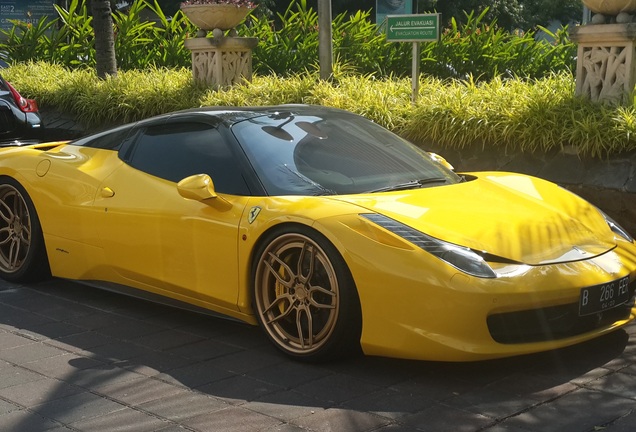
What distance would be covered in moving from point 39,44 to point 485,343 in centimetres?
1367

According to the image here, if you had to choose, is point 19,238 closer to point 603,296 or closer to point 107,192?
point 107,192

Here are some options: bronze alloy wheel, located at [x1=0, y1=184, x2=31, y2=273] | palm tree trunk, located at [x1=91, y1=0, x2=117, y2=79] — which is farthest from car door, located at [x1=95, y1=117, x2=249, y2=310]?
palm tree trunk, located at [x1=91, y1=0, x2=117, y2=79]

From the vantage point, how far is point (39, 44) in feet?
52.0

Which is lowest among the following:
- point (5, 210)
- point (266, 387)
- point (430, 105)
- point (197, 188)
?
point (266, 387)

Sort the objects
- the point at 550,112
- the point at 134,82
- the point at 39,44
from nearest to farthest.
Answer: the point at 550,112, the point at 134,82, the point at 39,44

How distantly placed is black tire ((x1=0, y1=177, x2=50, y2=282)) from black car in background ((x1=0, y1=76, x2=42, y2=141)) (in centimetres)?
380

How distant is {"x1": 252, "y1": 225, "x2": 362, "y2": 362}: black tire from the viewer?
426 centimetres

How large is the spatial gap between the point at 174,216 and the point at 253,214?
608 millimetres

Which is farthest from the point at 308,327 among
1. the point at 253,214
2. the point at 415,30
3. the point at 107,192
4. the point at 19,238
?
the point at 415,30

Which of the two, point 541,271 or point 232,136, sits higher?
point 232,136

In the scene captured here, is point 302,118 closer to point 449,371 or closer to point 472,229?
point 472,229

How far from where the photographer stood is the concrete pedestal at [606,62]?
25.2 ft

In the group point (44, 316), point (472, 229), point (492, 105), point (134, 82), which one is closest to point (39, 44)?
point (134, 82)

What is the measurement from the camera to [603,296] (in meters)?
4.27
